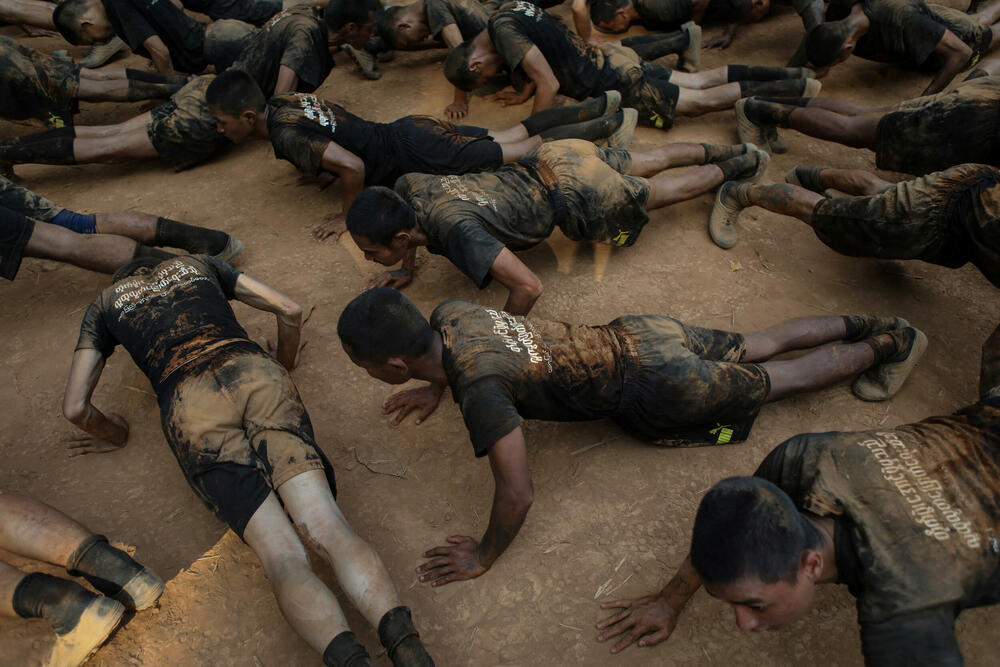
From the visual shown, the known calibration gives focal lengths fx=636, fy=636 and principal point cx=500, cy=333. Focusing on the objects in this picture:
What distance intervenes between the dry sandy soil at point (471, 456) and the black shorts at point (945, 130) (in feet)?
2.07

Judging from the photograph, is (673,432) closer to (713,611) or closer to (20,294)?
(713,611)

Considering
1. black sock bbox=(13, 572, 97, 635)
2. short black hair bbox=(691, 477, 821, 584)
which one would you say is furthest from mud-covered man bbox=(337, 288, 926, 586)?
black sock bbox=(13, 572, 97, 635)

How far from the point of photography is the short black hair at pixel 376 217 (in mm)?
3018

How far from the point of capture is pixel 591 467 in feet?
9.02

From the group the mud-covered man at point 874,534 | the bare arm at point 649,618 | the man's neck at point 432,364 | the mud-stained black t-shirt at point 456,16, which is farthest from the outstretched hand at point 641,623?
the mud-stained black t-shirt at point 456,16

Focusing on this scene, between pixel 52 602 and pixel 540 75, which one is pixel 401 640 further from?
pixel 540 75

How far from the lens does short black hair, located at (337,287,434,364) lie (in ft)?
7.63

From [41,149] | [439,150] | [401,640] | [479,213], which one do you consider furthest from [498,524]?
[41,149]

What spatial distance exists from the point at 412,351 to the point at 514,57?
2.99 m

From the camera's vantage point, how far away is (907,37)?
15.3 feet

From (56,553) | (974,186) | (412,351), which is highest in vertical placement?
(974,186)

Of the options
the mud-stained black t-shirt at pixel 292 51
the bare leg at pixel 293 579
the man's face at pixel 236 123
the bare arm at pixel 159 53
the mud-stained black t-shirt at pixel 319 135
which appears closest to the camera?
the bare leg at pixel 293 579

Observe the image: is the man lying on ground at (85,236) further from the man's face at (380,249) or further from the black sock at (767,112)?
the black sock at (767,112)

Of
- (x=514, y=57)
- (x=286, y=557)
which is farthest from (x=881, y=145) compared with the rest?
(x=286, y=557)
